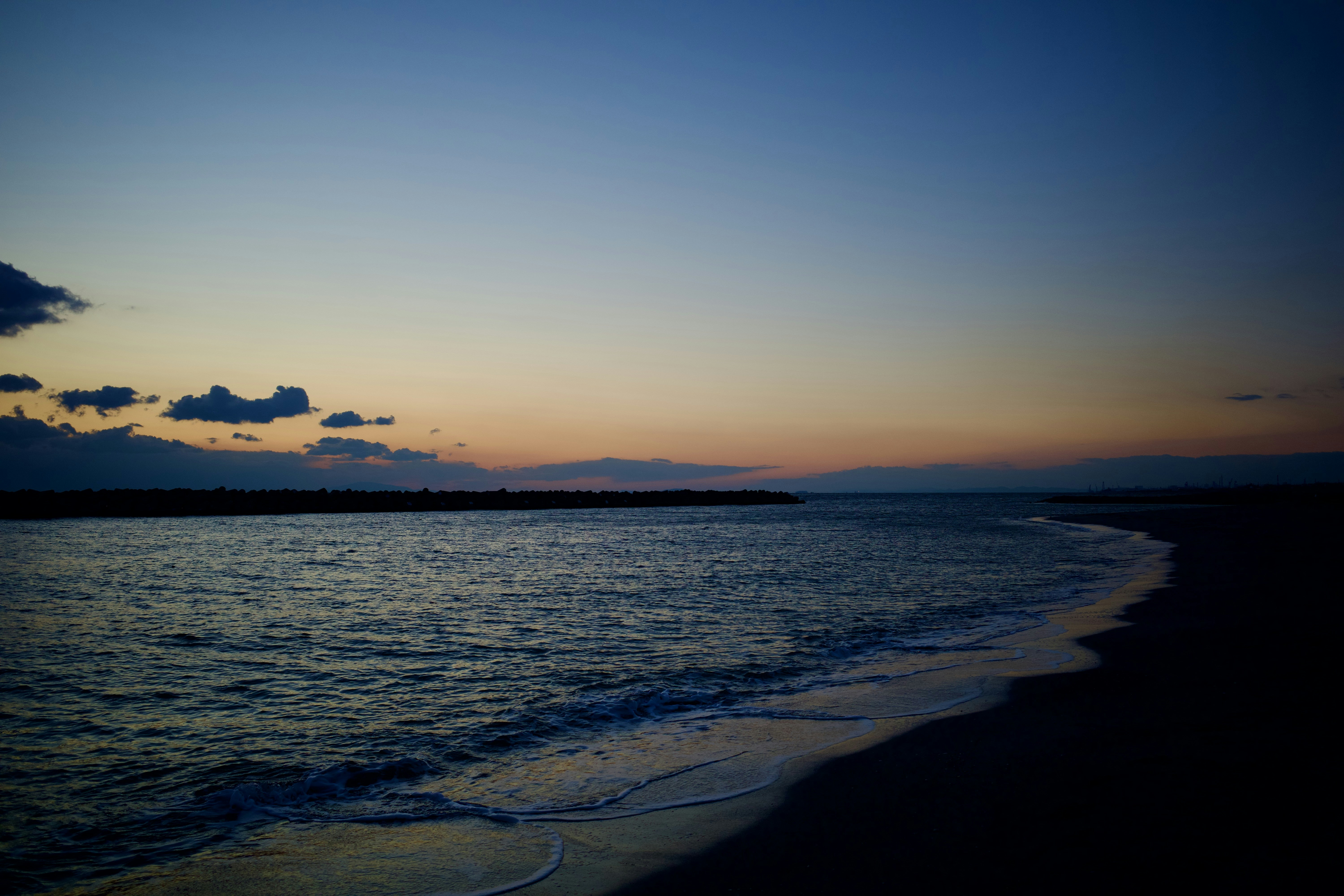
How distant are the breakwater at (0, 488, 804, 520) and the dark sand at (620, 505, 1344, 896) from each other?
93.8 metres

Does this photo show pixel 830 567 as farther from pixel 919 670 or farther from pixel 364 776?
pixel 364 776

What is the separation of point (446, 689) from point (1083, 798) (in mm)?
8920

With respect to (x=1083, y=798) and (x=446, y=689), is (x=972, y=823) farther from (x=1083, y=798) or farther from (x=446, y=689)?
(x=446, y=689)

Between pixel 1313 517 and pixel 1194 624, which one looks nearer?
pixel 1194 624

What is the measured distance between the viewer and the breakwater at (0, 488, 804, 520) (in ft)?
246

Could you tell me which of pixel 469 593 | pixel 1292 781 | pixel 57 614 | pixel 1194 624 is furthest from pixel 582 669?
pixel 57 614

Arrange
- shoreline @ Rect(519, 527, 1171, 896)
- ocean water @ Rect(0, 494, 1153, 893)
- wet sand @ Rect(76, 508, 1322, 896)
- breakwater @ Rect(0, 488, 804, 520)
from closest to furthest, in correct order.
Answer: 1. wet sand @ Rect(76, 508, 1322, 896)
2. shoreline @ Rect(519, 527, 1171, 896)
3. ocean water @ Rect(0, 494, 1153, 893)
4. breakwater @ Rect(0, 488, 804, 520)

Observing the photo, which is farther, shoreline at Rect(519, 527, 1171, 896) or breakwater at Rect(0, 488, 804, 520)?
breakwater at Rect(0, 488, 804, 520)

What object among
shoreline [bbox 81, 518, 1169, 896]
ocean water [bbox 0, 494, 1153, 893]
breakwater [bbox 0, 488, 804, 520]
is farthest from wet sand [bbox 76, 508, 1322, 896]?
breakwater [bbox 0, 488, 804, 520]

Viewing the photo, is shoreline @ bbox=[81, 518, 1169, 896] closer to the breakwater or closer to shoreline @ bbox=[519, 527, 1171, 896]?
shoreline @ bbox=[519, 527, 1171, 896]

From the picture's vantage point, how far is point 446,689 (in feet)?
35.2

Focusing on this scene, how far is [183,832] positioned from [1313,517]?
79980 millimetres

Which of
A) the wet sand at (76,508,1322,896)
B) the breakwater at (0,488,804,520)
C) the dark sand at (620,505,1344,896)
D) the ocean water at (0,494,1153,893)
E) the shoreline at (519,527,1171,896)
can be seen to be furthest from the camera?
the breakwater at (0,488,804,520)

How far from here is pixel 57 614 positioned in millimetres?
16859
